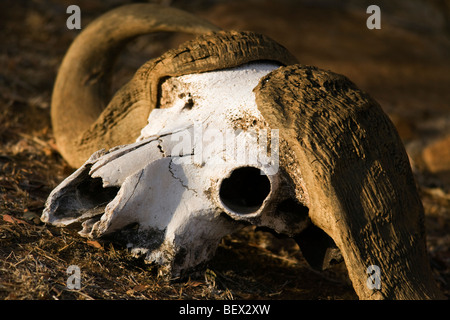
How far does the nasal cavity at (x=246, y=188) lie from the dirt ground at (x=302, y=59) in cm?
37

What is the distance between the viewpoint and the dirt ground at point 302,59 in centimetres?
244

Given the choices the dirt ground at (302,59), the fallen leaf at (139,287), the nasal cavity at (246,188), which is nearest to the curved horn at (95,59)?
the dirt ground at (302,59)

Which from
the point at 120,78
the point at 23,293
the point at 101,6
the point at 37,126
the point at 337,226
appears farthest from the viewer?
the point at 101,6

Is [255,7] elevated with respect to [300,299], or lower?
elevated

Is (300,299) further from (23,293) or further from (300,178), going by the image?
(23,293)

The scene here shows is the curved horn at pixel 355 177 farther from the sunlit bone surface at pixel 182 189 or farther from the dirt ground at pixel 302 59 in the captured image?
the dirt ground at pixel 302 59

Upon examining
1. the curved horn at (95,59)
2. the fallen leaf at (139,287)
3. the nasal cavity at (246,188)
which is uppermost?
the curved horn at (95,59)

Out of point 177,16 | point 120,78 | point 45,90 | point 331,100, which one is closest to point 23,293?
point 331,100

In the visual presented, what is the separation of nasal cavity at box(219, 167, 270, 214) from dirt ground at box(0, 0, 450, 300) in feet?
1.20

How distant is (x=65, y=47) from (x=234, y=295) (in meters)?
4.45

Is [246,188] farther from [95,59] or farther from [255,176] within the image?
[95,59]

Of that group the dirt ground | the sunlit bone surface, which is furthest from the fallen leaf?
the sunlit bone surface

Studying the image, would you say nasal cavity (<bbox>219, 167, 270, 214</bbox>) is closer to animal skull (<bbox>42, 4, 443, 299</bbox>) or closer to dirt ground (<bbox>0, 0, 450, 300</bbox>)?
animal skull (<bbox>42, 4, 443, 299</bbox>)

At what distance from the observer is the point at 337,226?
90.6 inches
